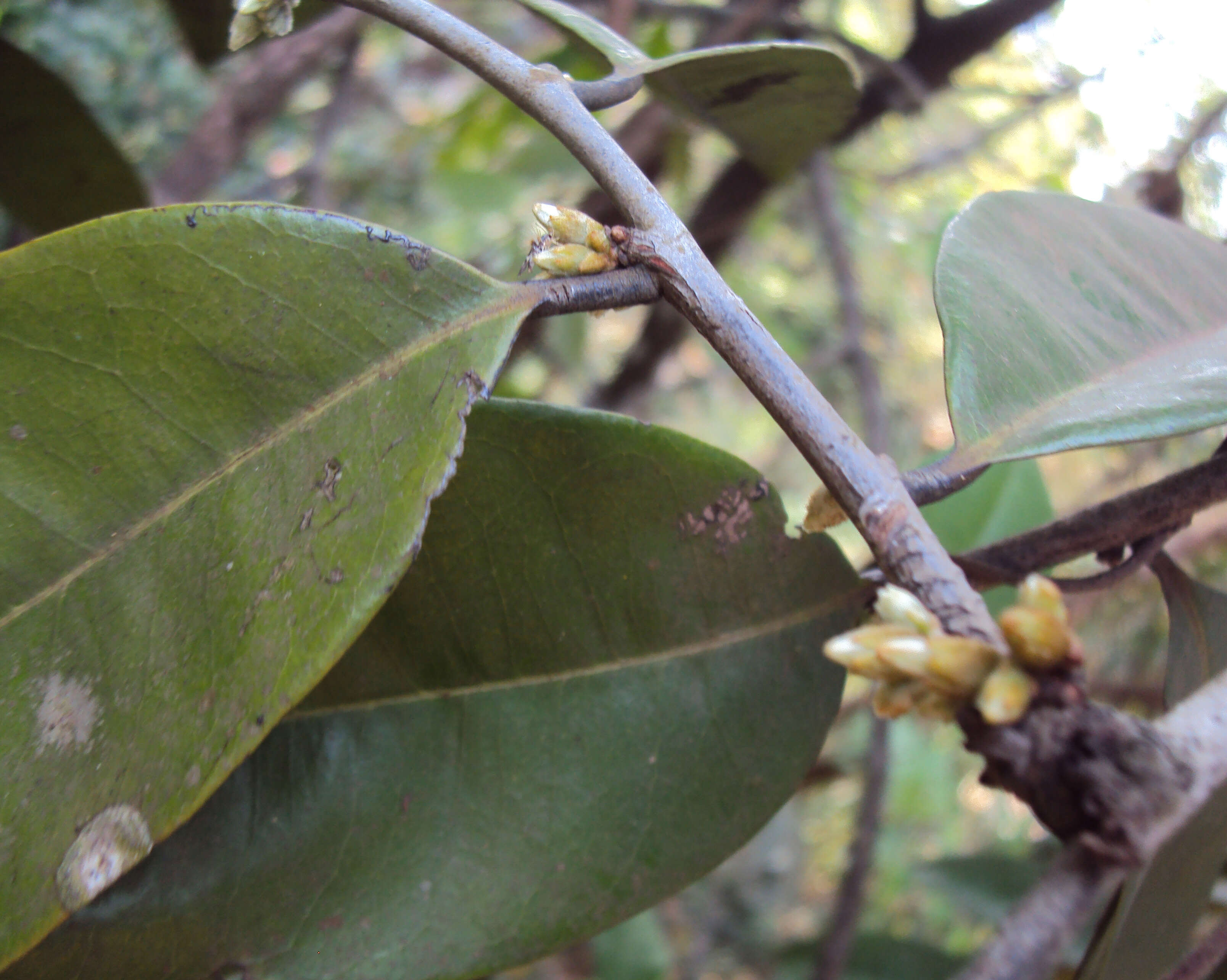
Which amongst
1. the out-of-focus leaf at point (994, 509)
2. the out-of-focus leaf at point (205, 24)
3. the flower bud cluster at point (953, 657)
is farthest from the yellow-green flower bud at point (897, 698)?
the out-of-focus leaf at point (205, 24)

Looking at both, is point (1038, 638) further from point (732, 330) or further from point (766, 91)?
point (766, 91)

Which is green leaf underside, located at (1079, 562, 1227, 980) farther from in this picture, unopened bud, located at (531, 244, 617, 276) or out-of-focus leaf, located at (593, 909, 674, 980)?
out-of-focus leaf, located at (593, 909, 674, 980)

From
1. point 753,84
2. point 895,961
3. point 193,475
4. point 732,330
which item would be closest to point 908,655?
point 732,330

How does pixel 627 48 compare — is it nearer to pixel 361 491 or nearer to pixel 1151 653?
pixel 361 491

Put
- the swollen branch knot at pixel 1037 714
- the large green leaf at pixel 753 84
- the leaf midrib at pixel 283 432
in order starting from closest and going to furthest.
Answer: the swollen branch knot at pixel 1037 714
the leaf midrib at pixel 283 432
the large green leaf at pixel 753 84

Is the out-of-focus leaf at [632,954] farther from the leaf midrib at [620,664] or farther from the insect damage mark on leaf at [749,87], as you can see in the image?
the insect damage mark on leaf at [749,87]

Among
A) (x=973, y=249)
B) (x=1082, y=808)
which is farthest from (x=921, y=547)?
(x=973, y=249)
